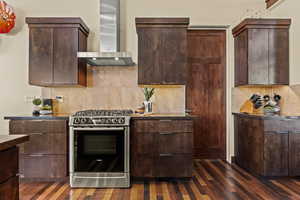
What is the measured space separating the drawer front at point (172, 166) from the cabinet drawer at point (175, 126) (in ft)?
1.11

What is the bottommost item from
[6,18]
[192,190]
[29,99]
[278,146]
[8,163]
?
[192,190]

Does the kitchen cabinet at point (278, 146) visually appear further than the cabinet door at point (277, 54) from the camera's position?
No

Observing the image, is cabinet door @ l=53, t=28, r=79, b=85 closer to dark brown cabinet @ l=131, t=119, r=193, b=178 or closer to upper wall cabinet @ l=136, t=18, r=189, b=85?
upper wall cabinet @ l=136, t=18, r=189, b=85

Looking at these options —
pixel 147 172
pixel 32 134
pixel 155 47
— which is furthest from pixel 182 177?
pixel 32 134

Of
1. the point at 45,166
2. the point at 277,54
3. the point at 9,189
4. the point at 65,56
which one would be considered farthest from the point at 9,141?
the point at 277,54

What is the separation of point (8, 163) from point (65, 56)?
2.34 meters

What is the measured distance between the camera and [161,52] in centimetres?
349

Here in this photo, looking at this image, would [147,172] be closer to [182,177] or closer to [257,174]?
[182,177]

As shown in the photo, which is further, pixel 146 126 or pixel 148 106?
pixel 148 106

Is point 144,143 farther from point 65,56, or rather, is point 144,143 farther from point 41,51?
point 41,51

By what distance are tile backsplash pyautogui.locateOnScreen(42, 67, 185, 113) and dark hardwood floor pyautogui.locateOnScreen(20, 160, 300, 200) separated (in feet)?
4.06

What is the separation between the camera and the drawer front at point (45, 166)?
3311mm

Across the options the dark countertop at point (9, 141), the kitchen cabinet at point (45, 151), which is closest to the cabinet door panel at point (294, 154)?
the kitchen cabinet at point (45, 151)

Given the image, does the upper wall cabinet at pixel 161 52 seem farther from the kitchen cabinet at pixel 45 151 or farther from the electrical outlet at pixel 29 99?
the electrical outlet at pixel 29 99
